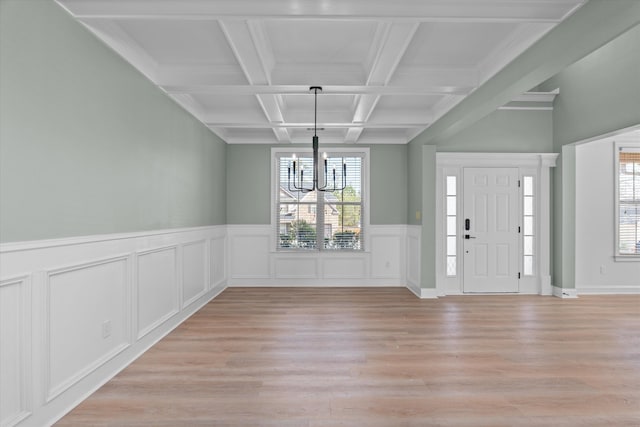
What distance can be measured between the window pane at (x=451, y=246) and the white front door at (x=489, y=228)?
0.50ft

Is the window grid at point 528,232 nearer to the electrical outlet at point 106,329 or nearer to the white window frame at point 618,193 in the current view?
the white window frame at point 618,193

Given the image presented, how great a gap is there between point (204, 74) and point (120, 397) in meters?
2.87

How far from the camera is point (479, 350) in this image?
11.7ft

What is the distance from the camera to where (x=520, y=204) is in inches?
239

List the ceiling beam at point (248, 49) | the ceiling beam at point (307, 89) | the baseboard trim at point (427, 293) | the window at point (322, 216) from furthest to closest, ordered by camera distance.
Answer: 1. the window at point (322, 216)
2. the baseboard trim at point (427, 293)
3. the ceiling beam at point (307, 89)
4. the ceiling beam at point (248, 49)

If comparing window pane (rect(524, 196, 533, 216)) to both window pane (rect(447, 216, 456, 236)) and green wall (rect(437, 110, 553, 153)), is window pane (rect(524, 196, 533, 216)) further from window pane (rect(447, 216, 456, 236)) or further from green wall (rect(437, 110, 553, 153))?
window pane (rect(447, 216, 456, 236))

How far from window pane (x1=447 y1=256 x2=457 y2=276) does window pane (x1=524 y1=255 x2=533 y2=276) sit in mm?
1141

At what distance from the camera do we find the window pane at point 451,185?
6078 mm

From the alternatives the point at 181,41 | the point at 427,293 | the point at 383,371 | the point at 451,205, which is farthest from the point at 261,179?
the point at 383,371

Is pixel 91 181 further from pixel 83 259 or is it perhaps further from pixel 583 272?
pixel 583 272

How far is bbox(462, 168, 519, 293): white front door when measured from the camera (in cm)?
605

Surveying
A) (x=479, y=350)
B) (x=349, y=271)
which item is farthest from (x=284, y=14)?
(x=349, y=271)

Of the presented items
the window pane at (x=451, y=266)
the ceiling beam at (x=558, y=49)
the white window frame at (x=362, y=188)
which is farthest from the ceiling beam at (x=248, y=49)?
the window pane at (x=451, y=266)

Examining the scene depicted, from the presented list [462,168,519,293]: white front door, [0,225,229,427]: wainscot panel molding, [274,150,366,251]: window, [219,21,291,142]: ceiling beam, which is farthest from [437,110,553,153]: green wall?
[0,225,229,427]: wainscot panel molding
